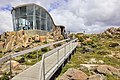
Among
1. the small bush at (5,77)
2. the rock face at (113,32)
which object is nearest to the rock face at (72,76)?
the small bush at (5,77)

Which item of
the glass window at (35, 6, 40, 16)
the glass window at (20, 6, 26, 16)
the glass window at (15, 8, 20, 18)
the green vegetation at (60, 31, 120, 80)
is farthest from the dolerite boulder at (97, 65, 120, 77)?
the glass window at (15, 8, 20, 18)

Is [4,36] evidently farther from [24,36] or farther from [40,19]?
[40,19]

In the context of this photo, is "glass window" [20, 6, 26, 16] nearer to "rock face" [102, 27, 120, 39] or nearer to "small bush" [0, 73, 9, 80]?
"rock face" [102, 27, 120, 39]

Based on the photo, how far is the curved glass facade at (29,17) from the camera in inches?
1489

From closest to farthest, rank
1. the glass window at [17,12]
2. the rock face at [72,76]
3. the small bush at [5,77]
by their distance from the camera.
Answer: the small bush at [5,77], the rock face at [72,76], the glass window at [17,12]

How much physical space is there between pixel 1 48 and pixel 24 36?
15.9 feet

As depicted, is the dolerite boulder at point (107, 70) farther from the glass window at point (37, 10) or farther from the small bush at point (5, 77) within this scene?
the glass window at point (37, 10)

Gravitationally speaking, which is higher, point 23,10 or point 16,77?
point 23,10

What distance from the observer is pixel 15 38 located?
32.2 m

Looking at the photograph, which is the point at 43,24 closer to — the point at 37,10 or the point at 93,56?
the point at 37,10

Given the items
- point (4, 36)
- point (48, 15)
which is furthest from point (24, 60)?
point (48, 15)

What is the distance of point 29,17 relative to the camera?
3788 centimetres

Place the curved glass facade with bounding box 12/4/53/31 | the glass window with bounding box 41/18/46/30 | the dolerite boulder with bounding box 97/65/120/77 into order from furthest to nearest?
the glass window with bounding box 41/18/46/30 → the curved glass facade with bounding box 12/4/53/31 → the dolerite boulder with bounding box 97/65/120/77

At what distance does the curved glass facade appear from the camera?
37812 millimetres
